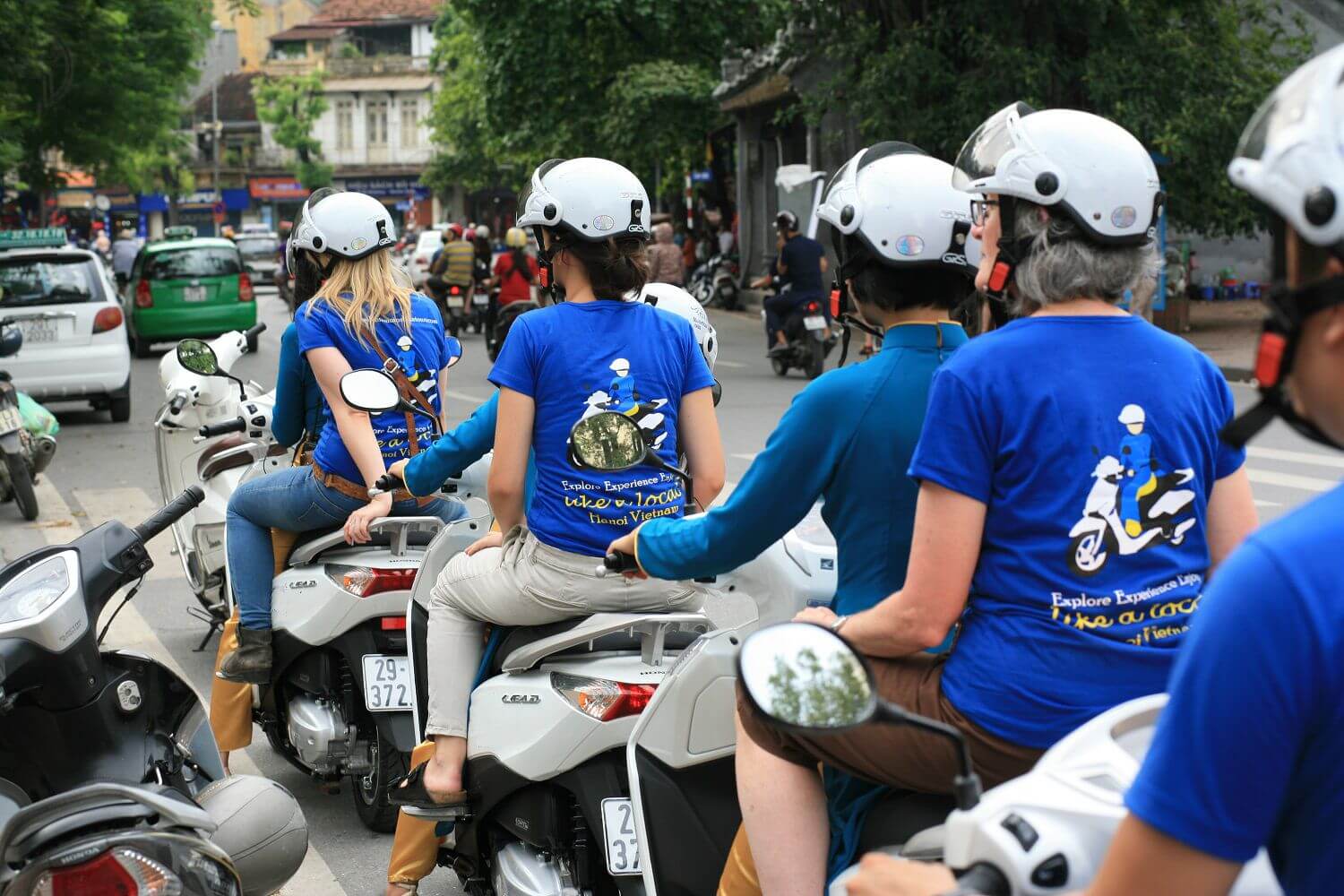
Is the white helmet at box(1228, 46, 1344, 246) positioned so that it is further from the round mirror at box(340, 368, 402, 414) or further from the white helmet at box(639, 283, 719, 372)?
the white helmet at box(639, 283, 719, 372)

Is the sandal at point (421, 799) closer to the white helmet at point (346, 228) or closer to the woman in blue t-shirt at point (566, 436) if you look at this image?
the woman in blue t-shirt at point (566, 436)

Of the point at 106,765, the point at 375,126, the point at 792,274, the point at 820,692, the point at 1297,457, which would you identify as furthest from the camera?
the point at 375,126

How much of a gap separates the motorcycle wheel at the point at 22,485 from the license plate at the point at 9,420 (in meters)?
0.24

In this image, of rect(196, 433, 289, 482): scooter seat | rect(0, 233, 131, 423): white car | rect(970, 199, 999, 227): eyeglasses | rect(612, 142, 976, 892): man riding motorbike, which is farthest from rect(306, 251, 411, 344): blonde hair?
rect(0, 233, 131, 423): white car

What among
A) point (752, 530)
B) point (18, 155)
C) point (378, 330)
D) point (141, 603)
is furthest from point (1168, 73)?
point (752, 530)

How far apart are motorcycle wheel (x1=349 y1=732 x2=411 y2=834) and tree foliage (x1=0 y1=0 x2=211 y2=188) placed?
14.7 meters

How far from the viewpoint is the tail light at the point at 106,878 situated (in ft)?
8.54

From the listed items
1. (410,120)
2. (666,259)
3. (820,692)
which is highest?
(410,120)

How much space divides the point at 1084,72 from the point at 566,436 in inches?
659

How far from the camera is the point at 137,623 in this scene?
775 centimetres

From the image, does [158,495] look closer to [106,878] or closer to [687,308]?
[687,308]

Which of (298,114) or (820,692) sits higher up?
(298,114)

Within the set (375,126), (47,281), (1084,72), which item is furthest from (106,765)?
(375,126)

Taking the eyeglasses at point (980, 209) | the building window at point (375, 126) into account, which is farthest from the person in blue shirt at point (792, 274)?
the building window at point (375, 126)
